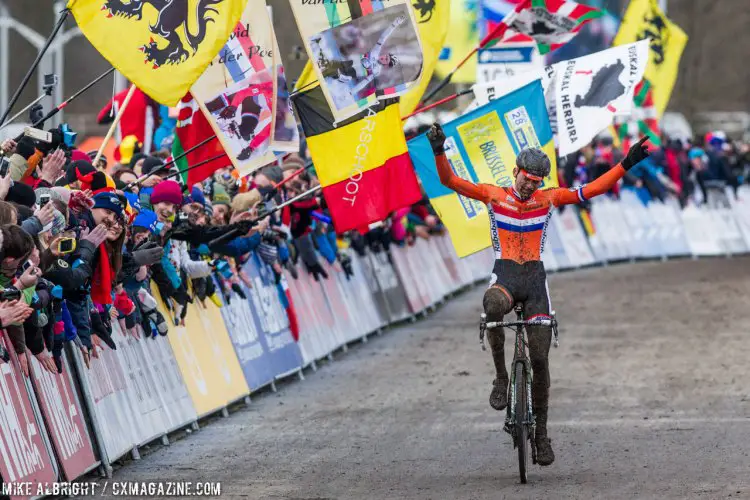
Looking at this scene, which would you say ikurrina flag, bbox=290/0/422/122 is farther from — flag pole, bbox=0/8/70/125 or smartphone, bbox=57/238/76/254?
smartphone, bbox=57/238/76/254

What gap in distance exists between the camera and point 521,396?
1038cm

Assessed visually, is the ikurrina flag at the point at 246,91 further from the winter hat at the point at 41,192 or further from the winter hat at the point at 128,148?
the winter hat at the point at 128,148

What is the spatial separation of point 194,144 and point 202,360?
1885 millimetres

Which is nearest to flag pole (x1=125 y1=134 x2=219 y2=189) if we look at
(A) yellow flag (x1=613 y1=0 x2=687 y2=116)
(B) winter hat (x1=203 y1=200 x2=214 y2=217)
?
(B) winter hat (x1=203 y1=200 x2=214 y2=217)

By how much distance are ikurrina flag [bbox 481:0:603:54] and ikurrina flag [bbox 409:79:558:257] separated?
1.93 meters

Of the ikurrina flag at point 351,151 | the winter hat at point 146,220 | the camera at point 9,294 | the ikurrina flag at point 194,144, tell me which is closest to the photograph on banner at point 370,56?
the ikurrina flag at point 351,151

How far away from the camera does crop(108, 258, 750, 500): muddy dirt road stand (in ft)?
33.5

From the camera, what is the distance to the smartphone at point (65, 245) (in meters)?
9.99

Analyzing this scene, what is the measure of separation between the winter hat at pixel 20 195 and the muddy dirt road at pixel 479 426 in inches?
80.3

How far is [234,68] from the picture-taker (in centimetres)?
1345

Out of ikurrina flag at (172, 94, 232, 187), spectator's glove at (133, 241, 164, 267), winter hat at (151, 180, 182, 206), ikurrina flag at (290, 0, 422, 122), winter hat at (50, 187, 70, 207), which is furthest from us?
ikurrina flag at (172, 94, 232, 187)

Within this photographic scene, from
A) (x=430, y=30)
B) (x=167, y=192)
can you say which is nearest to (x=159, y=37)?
(x=167, y=192)

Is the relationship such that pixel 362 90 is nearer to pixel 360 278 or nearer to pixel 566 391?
pixel 566 391

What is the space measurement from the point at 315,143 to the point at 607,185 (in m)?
3.67
